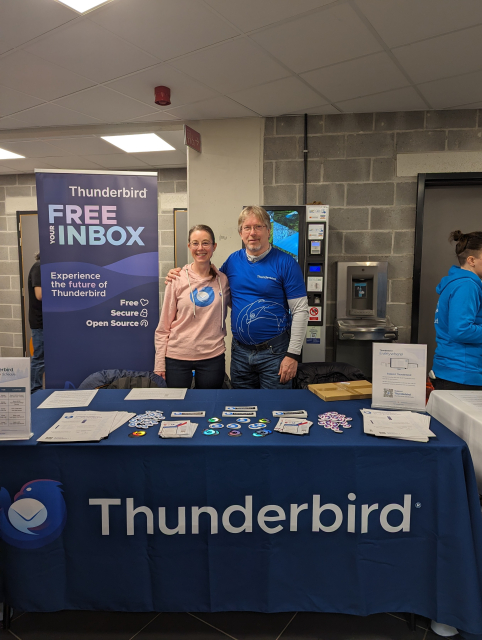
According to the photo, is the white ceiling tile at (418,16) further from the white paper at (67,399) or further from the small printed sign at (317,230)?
the white paper at (67,399)

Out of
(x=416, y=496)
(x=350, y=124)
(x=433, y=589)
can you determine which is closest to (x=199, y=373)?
(x=416, y=496)

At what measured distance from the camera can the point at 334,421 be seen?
1.53m

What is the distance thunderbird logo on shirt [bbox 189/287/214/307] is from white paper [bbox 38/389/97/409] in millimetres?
703

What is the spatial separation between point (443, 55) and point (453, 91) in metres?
0.61

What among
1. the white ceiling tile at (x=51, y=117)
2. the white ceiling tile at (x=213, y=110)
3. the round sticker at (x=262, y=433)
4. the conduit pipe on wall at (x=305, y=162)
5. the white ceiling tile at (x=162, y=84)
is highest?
the white ceiling tile at (x=51, y=117)

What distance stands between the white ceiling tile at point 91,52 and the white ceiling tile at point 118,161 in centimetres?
185

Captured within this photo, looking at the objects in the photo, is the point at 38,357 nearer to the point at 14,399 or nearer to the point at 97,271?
the point at 97,271

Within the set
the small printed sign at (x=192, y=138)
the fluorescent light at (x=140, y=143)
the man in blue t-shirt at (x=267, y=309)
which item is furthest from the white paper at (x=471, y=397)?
the fluorescent light at (x=140, y=143)

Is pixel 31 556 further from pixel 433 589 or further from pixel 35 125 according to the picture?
pixel 35 125

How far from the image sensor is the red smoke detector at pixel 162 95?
3.02m

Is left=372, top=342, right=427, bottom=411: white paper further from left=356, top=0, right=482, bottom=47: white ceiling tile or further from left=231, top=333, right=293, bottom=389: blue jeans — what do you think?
left=356, top=0, right=482, bottom=47: white ceiling tile

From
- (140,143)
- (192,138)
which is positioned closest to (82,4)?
(192,138)

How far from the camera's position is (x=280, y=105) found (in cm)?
333

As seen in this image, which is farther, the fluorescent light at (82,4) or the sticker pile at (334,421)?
the fluorescent light at (82,4)
